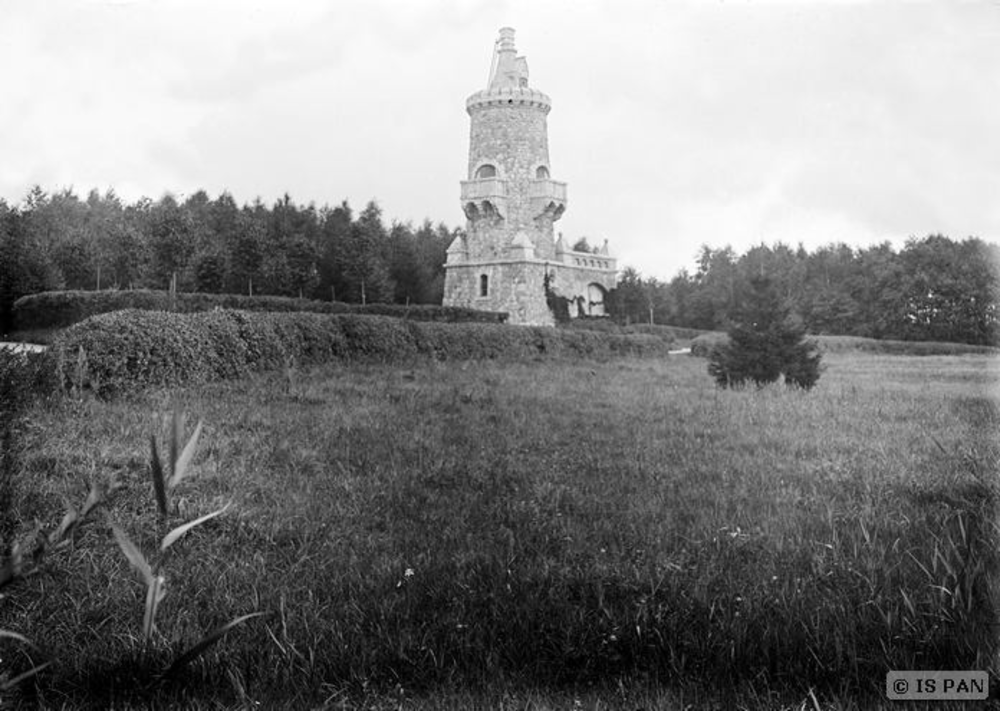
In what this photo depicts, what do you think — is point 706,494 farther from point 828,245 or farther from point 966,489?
point 828,245

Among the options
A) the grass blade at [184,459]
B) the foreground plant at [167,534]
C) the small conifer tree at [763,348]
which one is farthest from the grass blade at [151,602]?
the small conifer tree at [763,348]

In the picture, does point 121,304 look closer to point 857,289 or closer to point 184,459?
point 184,459

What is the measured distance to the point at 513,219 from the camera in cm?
456

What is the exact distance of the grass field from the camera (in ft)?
5.88

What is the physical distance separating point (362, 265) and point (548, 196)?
1.31 m

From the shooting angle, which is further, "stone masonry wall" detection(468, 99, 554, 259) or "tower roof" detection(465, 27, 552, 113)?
"stone masonry wall" detection(468, 99, 554, 259)

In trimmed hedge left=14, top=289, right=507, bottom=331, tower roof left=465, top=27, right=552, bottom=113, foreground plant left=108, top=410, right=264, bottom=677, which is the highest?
tower roof left=465, top=27, right=552, bottom=113

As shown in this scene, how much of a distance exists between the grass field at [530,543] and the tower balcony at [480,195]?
1.43 m

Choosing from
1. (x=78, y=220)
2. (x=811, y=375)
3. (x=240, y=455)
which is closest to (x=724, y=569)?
(x=811, y=375)

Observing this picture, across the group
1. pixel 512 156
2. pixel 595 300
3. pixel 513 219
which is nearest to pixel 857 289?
pixel 595 300

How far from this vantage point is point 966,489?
2236mm

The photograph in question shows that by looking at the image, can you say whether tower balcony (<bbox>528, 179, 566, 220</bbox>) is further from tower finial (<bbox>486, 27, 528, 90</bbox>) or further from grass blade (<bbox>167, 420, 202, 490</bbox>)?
grass blade (<bbox>167, 420, 202, 490</bbox>)

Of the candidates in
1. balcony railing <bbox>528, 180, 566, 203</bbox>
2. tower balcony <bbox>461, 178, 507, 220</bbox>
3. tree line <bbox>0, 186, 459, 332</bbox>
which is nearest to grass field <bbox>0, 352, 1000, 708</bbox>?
tree line <bbox>0, 186, 459, 332</bbox>

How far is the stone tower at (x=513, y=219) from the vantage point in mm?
2936
